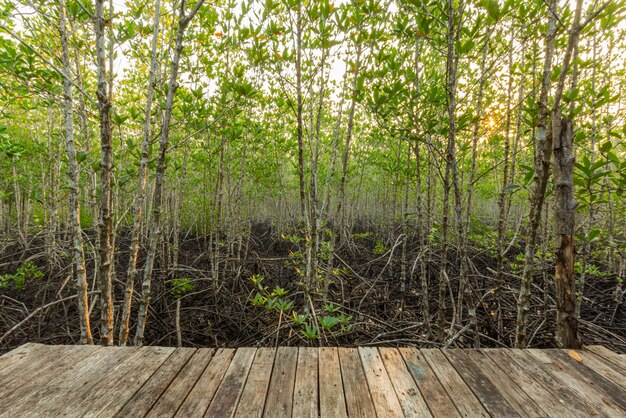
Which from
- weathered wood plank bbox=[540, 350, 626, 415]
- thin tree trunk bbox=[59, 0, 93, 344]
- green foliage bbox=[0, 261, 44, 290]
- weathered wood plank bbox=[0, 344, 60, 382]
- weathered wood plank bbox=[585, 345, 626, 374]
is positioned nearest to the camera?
weathered wood plank bbox=[540, 350, 626, 415]

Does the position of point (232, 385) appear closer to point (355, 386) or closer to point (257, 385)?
point (257, 385)

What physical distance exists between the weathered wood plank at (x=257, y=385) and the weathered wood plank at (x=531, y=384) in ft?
4.45

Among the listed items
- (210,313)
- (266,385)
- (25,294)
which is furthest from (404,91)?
(25,294)

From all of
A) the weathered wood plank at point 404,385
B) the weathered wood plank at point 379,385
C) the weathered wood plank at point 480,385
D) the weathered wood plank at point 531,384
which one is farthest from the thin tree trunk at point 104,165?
the weathered wood plank at point 531,384

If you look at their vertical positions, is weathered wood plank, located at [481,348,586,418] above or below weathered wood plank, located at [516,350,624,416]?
below

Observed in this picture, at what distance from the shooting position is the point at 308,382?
158 cm

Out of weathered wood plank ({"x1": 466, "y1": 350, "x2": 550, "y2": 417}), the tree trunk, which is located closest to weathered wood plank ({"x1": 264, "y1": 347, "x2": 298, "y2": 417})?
weathered wood plank ({"x1": 466, "y1": 350, "x2": 550, "y2": 417})

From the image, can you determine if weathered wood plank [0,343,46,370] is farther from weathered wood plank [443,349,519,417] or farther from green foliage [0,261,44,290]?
green foliage [0,261,44,290]

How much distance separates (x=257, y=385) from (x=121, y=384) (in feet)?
2.30

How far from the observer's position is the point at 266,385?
1549 millimetres

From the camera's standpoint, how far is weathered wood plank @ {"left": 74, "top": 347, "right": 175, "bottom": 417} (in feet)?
4.38

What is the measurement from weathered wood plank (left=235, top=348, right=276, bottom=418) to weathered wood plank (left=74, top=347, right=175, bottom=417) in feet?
1.80

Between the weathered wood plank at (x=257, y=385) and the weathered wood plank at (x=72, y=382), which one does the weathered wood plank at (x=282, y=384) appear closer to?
the weathered wood plank at (x=257, y=385)

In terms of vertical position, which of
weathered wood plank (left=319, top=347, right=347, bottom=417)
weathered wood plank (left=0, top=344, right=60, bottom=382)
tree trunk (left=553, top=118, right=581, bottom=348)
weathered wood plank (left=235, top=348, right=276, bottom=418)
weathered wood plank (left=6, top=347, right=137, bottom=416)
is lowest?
weathered wood plank (left=235, top=348, right=276, bottom=418)
